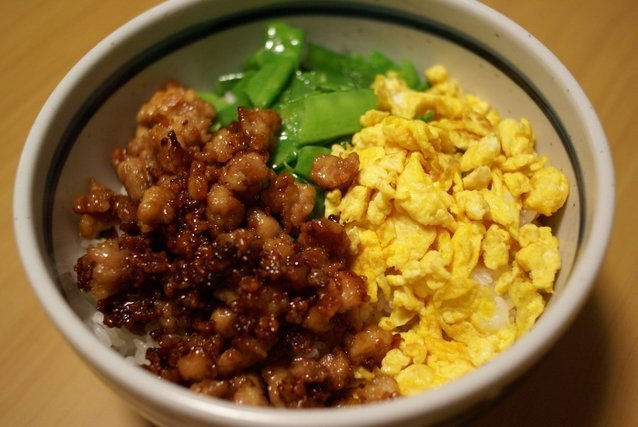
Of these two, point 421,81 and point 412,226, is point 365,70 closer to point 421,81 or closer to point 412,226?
point 421,81

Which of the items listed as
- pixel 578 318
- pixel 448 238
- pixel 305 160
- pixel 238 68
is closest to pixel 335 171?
pixel 305 160

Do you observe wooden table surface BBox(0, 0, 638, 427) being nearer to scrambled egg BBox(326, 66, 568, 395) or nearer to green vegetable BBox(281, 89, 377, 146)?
scrambled egg BBox(326, 66, 568, 395)

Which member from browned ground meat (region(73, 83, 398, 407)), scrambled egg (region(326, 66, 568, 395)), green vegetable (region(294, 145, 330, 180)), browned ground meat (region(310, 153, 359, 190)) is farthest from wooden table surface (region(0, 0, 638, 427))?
green vegetable (region(294, 145, 330, 180))

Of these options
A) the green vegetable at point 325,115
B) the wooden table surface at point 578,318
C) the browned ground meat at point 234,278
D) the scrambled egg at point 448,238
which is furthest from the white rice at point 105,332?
the green vegetable at point 325,115

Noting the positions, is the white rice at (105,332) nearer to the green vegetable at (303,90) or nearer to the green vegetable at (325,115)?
the green vegetable at (303,90)

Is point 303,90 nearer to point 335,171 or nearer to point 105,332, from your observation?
point 335,171

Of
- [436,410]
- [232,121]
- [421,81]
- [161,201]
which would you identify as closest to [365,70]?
[421,81]
